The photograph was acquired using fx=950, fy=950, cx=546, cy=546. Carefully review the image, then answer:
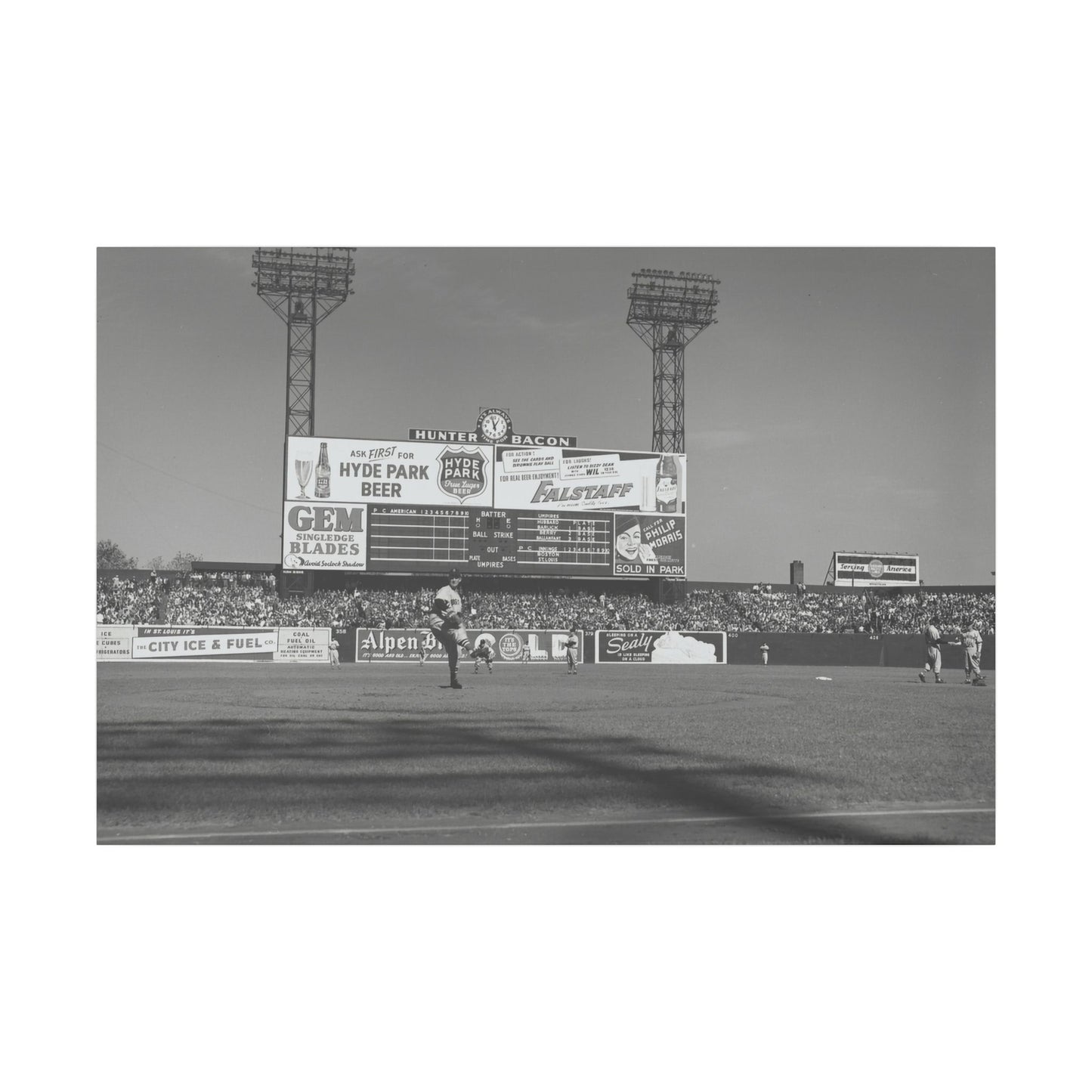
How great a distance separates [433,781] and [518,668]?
68.0 ft

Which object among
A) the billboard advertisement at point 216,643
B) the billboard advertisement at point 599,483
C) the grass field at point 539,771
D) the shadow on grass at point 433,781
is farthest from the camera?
the billboard advertisement at point 599,483

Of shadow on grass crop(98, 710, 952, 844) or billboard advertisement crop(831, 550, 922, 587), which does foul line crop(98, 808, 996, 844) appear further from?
billboard advertisement crop(831, 550, 922, 587)

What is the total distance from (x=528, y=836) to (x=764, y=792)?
2.22m

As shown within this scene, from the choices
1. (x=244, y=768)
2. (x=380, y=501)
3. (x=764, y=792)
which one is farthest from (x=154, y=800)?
(x=380, y=501)

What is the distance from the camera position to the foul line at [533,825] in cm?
686

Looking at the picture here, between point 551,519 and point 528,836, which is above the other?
point 551,519

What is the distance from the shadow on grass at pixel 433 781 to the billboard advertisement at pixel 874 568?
140 ft

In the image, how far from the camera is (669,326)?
32219 millimetres

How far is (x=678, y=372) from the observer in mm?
34406

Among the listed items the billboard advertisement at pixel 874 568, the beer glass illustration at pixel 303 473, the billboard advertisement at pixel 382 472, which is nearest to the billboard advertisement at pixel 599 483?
the billboard advertisement at pixel 382 472

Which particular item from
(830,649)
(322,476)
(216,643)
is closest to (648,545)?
(830,649)

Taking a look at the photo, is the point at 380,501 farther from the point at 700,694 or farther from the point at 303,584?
the point at 700,694

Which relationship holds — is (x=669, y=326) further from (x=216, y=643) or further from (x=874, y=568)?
(x=874, y=568)

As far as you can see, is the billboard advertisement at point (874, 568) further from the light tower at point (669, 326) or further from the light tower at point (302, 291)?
the light tower at point (302, 291)
